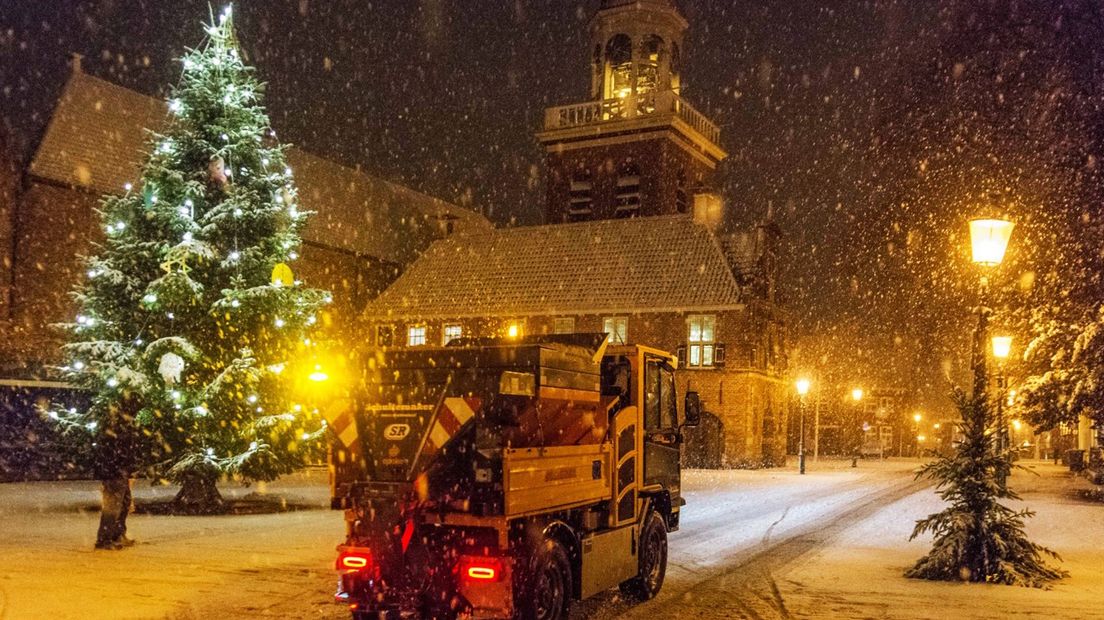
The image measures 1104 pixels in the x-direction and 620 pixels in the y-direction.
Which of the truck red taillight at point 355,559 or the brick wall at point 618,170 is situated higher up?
the brick wall at point 618,170

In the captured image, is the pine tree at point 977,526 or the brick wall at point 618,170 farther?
the brick wall at point 618,170

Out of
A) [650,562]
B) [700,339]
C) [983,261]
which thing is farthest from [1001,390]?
[700,339]

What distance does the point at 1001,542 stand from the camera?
13492mm

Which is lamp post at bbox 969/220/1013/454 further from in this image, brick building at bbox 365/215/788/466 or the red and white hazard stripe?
brick building at bbox 365/215/788/466

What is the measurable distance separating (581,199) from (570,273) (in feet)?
20.0

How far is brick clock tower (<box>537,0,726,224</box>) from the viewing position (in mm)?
49875

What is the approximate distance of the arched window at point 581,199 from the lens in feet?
176

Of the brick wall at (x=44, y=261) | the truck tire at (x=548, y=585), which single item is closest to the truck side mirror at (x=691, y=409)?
the truck tire at (x=548, y=585)

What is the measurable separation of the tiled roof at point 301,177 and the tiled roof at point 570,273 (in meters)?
2.77

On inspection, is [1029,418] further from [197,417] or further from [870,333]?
[870,333]

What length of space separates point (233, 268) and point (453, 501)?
1375 cm

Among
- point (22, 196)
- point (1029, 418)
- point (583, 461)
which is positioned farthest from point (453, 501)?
point (22, 196)

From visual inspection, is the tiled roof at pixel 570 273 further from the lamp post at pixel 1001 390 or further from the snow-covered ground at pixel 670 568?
the snow-covered ground at pixel 670 568

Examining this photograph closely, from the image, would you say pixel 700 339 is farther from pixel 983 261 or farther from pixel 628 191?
pixel 983 261
